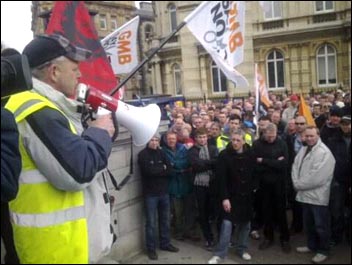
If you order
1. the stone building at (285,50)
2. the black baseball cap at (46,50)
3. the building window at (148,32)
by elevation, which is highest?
the building window at (148,32)

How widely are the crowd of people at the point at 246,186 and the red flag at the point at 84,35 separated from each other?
158cm

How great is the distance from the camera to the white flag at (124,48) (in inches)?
225

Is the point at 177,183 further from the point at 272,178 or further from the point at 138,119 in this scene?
the point at 138,119

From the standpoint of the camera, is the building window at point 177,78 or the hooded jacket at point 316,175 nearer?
the hooded jacket at point 316,175

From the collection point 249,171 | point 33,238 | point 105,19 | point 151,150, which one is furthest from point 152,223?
point 105,19

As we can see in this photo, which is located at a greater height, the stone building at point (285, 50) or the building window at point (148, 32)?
the building window at point (148, 32)

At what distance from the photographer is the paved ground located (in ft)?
18.0

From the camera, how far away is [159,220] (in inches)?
228

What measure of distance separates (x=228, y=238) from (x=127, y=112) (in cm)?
362

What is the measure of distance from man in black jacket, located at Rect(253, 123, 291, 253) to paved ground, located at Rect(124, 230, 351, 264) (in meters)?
0.14

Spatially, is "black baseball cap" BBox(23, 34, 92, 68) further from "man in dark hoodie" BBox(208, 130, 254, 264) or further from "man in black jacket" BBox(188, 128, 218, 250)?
"man in black jacket" BBox(188, 128, 218, 250)

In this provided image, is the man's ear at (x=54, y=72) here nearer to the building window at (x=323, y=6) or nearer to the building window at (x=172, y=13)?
the building window at (x=323, y=6)

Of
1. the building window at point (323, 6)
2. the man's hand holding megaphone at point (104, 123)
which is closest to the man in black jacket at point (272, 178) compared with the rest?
the man's hand holding megaphone at point (104, 123)

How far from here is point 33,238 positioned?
1.97m
